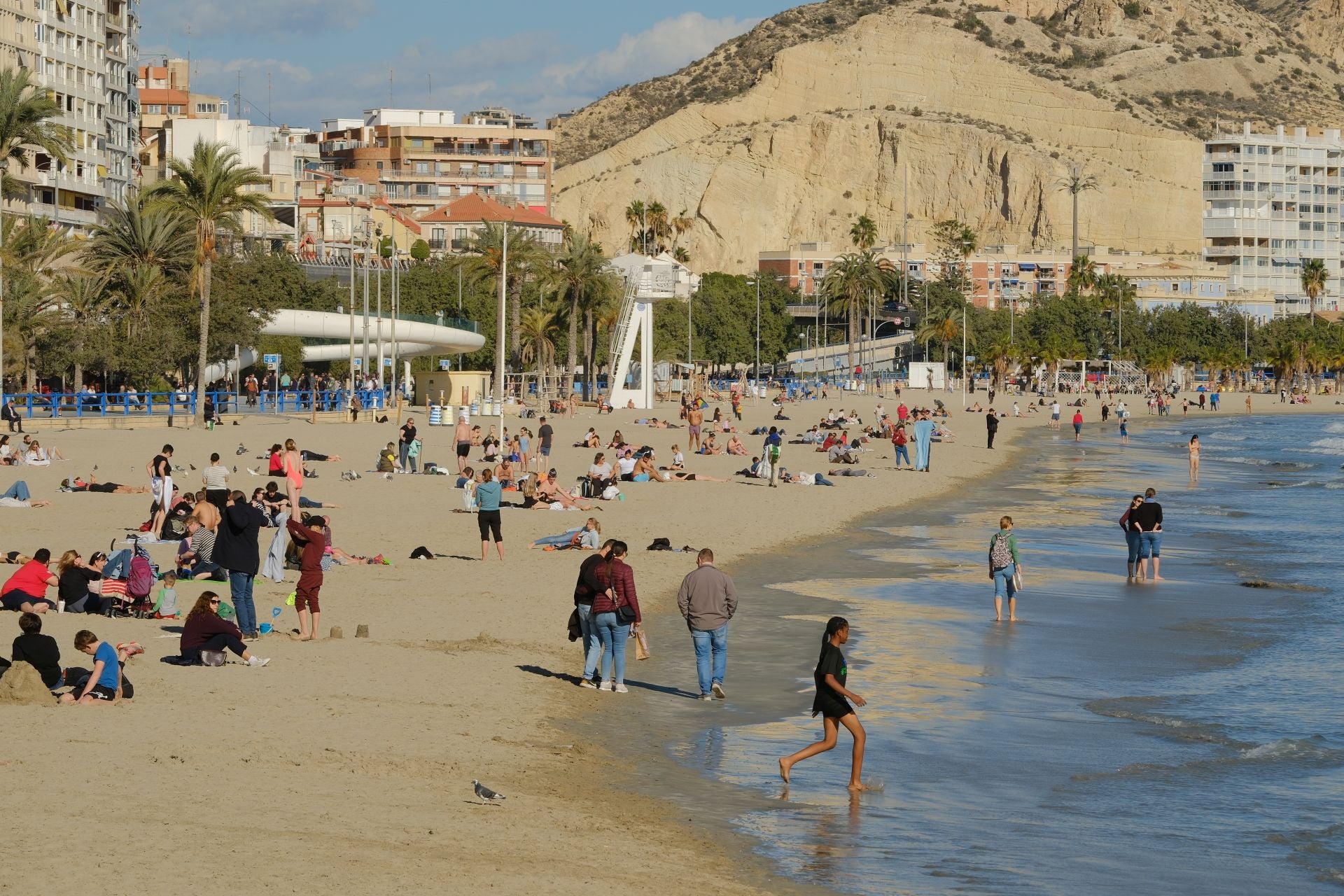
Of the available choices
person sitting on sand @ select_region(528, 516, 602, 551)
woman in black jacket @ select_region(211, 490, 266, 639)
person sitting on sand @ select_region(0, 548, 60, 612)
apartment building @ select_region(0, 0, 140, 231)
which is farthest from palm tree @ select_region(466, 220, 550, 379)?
woman in black jacket @ select_region(211, 490, 266, 639)

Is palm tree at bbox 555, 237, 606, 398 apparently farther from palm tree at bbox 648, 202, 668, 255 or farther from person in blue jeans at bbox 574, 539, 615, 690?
person in blue jeans at bbox 574, 539, 615, 690

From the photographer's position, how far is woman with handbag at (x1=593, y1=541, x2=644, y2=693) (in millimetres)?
13961

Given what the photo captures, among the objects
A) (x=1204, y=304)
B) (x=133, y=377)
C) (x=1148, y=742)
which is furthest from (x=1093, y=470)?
(x=1204, y=304)

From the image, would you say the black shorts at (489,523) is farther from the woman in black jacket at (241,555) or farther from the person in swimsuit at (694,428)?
the person in swimsuit at (694,428)

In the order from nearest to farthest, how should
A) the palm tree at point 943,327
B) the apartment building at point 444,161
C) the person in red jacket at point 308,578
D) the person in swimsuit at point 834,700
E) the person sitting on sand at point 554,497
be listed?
the person in swimsuit at point 834,700 < the person in red jacket at point 308,578 < the person sitting on sand at point 554,497 < the palm tree at point 943,327 < the apartment building at point 444,161

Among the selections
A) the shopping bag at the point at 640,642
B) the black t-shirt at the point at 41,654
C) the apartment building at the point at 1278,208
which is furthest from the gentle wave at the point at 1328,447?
the apartment building at the point at 1278,208

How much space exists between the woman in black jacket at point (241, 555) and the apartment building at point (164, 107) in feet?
338

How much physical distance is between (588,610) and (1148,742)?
4673mm

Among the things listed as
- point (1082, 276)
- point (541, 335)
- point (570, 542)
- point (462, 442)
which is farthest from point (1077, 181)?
point (570, 542)

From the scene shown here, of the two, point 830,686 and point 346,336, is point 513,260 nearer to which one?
point 346,336

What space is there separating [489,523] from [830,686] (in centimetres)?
1094

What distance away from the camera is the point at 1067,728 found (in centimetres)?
1421

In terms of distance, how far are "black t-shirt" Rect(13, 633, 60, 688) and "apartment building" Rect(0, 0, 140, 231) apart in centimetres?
6458

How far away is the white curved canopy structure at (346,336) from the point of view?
63.4 m
